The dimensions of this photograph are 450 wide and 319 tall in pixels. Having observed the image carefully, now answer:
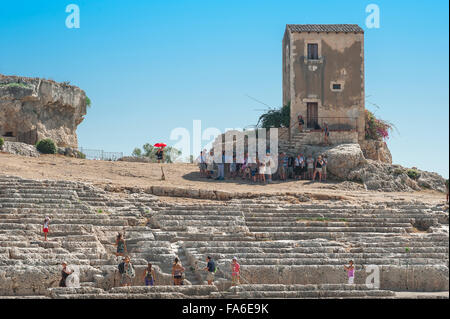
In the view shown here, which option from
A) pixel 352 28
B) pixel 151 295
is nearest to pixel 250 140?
pixel 352 28

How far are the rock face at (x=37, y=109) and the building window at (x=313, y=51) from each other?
1305cm

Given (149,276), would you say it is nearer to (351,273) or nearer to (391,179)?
(351,273)

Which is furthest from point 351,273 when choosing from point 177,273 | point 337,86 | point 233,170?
point 337,86

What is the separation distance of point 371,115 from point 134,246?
18.5 metres

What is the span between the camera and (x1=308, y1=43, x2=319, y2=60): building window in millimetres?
34322

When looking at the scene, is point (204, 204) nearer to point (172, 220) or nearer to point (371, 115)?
point (172, 220)

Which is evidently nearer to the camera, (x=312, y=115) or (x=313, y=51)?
(x=312, y=115)

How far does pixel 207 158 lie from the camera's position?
1191 inches

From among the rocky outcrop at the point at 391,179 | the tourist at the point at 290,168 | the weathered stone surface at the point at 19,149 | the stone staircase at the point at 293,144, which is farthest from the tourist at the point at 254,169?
the weathered stone surface at the point at 19,149

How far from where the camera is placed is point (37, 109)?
121 feet

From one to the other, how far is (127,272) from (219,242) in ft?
11.3

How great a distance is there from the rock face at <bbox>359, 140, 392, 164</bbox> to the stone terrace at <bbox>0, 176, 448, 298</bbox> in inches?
364

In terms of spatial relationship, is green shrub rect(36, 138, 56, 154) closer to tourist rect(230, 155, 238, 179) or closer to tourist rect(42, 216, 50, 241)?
tourist rect(230, 155, 238, 179)

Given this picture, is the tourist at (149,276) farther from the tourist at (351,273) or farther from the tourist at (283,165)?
the tourist at (283,165)
